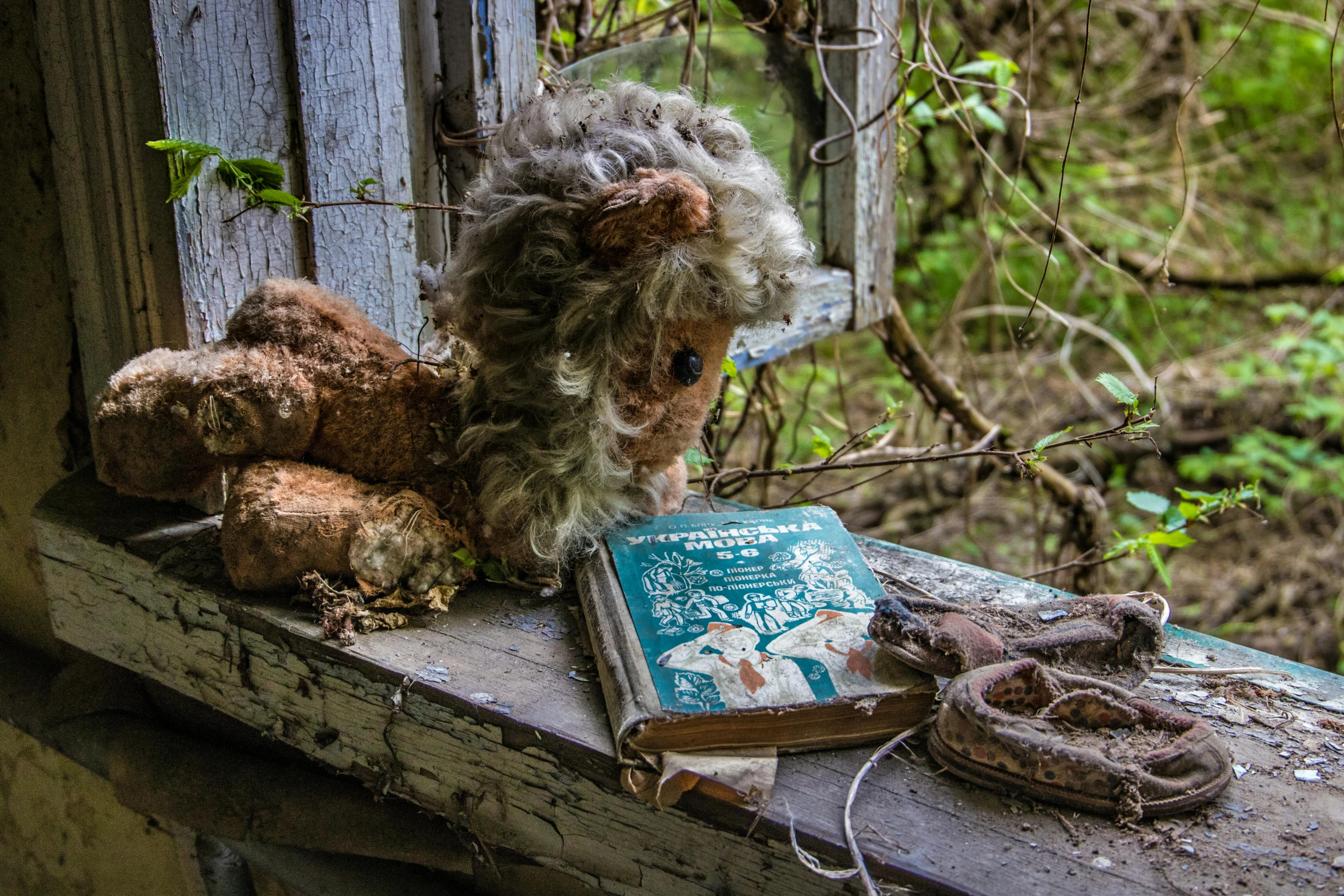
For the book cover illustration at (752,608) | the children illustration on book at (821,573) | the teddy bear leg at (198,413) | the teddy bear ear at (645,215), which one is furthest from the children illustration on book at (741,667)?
the teddy bear leg at (198,413)

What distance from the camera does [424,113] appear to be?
1227mm

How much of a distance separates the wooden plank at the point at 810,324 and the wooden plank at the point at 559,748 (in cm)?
47

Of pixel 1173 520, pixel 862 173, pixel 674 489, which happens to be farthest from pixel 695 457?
pixel 862 173

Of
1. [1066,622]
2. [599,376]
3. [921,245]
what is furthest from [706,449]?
[921,245]

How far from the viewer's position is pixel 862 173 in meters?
1.77

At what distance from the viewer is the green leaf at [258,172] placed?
3.33ft

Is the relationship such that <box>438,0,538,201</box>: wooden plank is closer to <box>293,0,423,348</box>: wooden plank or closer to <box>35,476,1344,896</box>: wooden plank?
<box>293,0,423,348</box>: wooden plank

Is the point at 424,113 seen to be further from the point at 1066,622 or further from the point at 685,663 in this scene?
the point at 1066,622

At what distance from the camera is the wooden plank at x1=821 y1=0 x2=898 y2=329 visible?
166 centimetres

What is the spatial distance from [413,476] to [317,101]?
466mm

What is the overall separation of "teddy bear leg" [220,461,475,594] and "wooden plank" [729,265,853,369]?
0.67 meters

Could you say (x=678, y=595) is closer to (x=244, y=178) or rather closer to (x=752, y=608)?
(x=752, y=608)

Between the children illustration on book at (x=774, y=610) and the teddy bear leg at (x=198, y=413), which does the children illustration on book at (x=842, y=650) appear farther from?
the teddy bear leg at (x=198, y=413)

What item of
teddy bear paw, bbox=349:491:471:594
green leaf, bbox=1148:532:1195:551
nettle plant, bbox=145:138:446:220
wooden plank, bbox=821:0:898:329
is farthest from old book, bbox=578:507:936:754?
wooden plank, bbox=821:0:898:329
